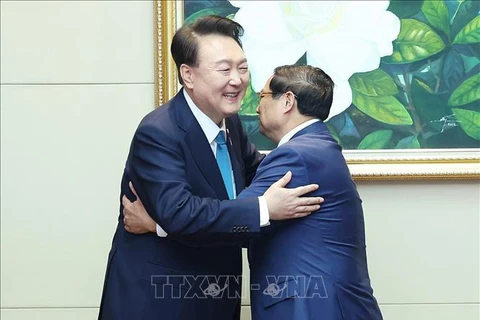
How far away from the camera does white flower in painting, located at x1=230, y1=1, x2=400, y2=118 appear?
261cm

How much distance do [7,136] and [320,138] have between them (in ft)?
4.10

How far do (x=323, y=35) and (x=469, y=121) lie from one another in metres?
0.59

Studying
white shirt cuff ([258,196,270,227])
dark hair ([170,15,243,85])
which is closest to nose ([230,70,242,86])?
dark hair ([170,15,243,85])

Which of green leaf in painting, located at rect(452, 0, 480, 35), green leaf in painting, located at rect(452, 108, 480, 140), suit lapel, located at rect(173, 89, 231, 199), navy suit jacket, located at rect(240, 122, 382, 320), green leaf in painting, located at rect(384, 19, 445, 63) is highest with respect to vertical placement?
green leaf in painting, located at rect(452, 0, 480, 35)

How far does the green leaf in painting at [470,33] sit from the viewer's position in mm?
2596

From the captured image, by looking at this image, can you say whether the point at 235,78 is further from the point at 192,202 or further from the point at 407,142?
the point at 407,142

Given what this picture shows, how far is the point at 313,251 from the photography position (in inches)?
74.3

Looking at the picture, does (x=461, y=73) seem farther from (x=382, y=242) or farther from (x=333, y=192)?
(x=333, y=192)

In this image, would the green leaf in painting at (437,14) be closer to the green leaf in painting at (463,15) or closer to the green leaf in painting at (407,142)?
the green leaf in painting at (463,15)

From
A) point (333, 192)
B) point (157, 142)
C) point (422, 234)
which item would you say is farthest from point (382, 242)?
point (157, 142)

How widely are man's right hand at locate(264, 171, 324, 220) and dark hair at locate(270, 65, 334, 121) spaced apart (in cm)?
21

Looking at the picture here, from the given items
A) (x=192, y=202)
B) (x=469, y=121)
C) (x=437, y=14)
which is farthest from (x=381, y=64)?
(x=192, y=202)

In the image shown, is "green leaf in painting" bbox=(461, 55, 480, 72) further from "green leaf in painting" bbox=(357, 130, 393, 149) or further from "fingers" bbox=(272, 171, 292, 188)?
"fingers" bbox=(272, 171, 292, 188)

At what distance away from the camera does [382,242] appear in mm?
2664
